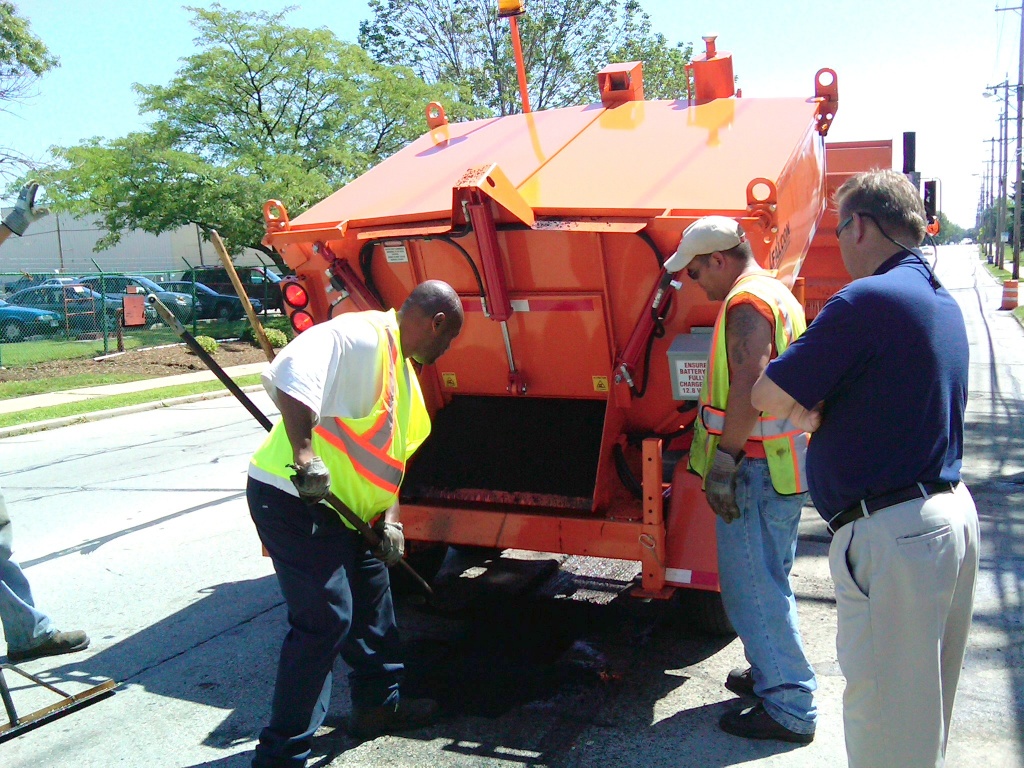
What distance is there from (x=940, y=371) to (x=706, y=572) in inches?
63.5

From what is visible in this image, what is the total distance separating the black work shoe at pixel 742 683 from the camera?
3.70 meters

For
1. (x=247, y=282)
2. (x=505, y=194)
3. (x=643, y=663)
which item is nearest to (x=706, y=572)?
(x=643, y=663)

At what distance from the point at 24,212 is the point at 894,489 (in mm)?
3456

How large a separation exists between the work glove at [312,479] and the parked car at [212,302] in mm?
21487

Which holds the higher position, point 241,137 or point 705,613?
point 241,137

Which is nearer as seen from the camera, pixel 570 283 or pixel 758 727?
pixel 758 727

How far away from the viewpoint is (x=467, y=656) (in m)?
4.20

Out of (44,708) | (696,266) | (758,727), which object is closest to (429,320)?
(696,266)

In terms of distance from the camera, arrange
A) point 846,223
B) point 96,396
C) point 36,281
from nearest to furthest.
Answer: point 846,223
point 96,396
point 36,281

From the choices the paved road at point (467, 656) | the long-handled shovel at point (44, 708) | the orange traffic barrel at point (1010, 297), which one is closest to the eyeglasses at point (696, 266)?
the paved road at point (467, 656)

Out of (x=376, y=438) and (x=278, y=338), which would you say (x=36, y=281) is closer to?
(x=278, y=338)

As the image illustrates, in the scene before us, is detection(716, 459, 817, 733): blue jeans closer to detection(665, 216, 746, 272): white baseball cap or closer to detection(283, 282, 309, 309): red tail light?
detection(665, 216, 746, 272): white baseball cap

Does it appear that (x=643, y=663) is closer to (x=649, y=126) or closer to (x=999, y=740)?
(x=999, y=740)

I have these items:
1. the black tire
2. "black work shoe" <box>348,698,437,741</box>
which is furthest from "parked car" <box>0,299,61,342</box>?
"black work shoe" <box>348,698,437,741</box>
